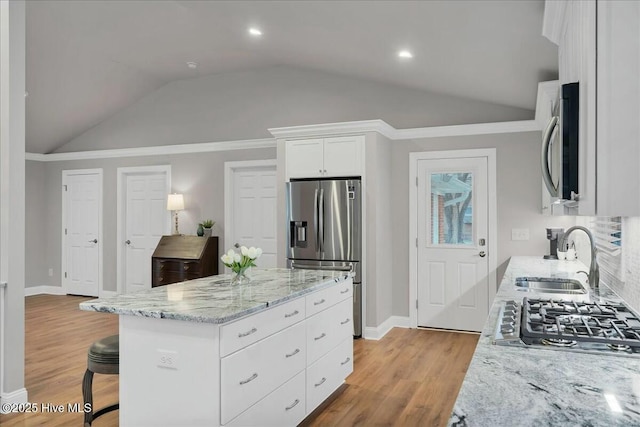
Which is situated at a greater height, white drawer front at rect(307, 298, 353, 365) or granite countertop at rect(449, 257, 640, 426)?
granite countertop at rect(449, 257, 640, 426)

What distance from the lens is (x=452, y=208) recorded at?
539 centimetres

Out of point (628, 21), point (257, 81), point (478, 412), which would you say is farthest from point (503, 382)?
point (257, 81)

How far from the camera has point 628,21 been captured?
3.17 ft

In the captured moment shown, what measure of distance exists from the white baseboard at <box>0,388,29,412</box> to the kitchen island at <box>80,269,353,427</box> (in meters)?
1.45

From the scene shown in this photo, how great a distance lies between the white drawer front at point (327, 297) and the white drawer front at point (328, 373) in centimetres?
33

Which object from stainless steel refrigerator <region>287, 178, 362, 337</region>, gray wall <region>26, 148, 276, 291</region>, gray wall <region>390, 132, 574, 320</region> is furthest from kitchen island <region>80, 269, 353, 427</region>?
gray wall <region>26, 148, 276, 291</region>

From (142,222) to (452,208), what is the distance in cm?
462

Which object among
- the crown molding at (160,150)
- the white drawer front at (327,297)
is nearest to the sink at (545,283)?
the white drawer front at (327,297)

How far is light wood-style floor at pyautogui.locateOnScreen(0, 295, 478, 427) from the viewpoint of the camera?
123 inches

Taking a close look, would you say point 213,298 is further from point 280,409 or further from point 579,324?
point 579,324

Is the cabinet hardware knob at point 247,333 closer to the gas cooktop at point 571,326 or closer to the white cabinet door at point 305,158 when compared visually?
the gas cooktop at point 571,326

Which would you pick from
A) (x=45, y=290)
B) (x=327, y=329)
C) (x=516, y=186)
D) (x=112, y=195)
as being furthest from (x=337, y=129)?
(x=45, y=290)

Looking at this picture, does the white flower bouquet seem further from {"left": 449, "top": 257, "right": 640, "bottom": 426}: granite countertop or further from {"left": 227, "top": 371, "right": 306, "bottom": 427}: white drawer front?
{"left": 449, "top": 257, "right": 640, "bottom": 426}: granite countertop

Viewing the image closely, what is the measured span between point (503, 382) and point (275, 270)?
2.71m
